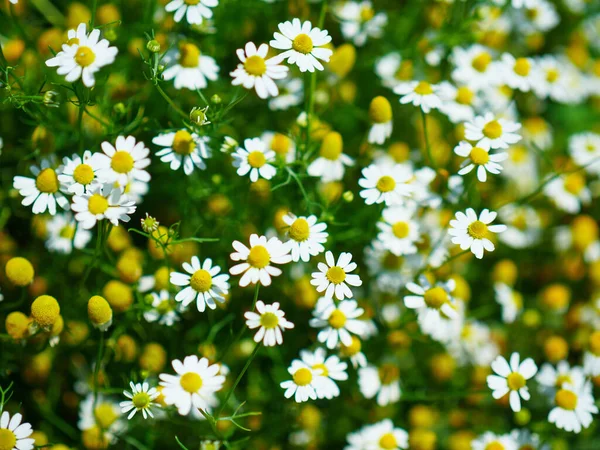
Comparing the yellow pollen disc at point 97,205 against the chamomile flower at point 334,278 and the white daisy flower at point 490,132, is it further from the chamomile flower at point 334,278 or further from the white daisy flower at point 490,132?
the white daisy flower at point 490,132

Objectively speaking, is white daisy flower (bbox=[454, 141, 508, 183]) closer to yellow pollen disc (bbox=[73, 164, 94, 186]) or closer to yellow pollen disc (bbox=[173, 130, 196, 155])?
yellow pollen disc (bbox=[173, 130, 196, 155])

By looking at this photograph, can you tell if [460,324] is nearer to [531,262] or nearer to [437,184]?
[437,184]

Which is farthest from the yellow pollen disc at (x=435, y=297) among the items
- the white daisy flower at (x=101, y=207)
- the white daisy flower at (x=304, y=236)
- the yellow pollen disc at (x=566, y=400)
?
the white daisy flower at (x=101, y=207)

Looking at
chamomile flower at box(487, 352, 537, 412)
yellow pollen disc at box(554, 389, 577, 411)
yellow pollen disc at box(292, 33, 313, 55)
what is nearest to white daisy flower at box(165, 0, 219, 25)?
yellow pollen disc at box(292, 33, 313, 55)

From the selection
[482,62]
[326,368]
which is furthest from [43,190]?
[482,62]

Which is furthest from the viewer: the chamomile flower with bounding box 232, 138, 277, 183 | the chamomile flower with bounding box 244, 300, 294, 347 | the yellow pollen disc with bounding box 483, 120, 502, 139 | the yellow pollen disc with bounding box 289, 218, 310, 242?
the yellow pollen disc with bounding box 483, 120, 502, 139

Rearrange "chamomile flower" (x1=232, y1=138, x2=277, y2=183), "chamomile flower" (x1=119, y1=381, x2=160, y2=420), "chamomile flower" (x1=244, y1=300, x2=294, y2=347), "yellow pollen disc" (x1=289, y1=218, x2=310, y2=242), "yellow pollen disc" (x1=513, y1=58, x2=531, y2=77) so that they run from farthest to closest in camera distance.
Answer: "yellow pollen disc" (x1=513, y1=58, x2=531, y2=77)
"chamomile flower" (x1=232, y1=138, x2=277, y2=183)
"yellow pollen disc" (x1=289, y1=218, x2=310, y2=242)
"chamomile flower" (x1=244, y1=300, x2=294, y2=347)
"chamomile flower" (x1=119, y1=381, x2=160, y2=420)
